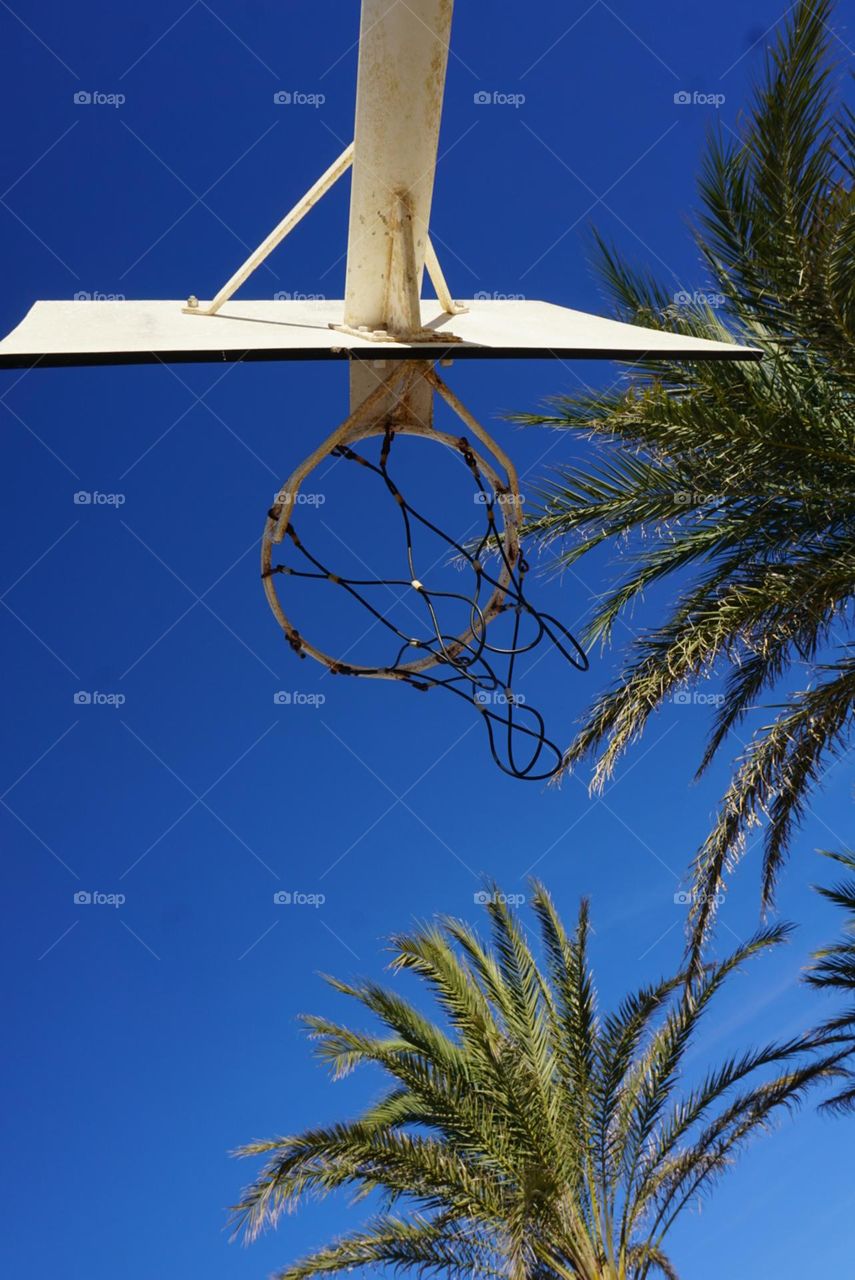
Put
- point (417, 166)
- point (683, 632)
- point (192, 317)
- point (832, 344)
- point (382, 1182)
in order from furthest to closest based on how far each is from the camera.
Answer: point (382, 1182)
point (683, 632)
point (832, 344)
point (192, 317)
point (417, 166)

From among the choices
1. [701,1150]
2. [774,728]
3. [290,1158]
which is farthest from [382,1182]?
[774,728]

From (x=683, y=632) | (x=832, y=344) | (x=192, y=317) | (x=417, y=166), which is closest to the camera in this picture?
(x=417, y=166)

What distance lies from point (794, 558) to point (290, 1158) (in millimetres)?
5612

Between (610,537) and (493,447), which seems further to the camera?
(610,537)

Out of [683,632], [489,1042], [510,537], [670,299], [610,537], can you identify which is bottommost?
[489,1042]

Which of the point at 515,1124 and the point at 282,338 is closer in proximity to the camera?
the point at 282,338

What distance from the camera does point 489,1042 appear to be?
29.5 feet

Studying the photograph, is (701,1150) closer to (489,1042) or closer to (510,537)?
(489,1042)

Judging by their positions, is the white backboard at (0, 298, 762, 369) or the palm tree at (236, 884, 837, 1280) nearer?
the white backboard at (0, 298, 762, 369)

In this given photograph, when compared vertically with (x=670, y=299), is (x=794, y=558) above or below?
below

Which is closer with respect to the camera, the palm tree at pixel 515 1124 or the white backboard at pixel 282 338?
the white backboard at pixel 282 338

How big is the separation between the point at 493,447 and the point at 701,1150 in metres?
7.11

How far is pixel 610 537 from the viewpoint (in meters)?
7.00

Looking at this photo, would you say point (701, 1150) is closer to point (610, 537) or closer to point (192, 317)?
point (610, 537)
